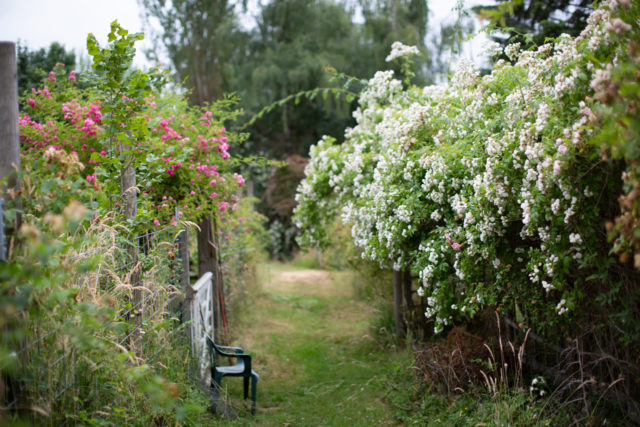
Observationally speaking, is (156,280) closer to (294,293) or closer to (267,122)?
(294,293)

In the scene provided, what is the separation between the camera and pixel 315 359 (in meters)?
6.07

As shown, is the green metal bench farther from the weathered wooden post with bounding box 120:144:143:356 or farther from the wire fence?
the weathered wooden post with bounding box 120:144:143:356

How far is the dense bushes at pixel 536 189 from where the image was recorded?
2.00 m

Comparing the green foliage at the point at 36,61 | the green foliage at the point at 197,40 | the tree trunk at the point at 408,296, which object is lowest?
the tree trunk at the point at 408,296

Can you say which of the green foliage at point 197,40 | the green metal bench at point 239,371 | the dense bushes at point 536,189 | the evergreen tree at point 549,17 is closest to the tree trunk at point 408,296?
the dense bushes at point 536,189

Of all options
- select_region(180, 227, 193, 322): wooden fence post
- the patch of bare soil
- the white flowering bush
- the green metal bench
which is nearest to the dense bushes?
the white flowering bush

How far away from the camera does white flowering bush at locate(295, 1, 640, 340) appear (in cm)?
197

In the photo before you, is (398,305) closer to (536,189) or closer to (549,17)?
(536,189)

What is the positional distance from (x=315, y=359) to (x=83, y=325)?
174 inches

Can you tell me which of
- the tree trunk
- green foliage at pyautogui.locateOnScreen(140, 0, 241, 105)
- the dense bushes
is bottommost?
the tree trunk

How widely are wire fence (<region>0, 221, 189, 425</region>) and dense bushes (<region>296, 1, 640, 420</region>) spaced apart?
1.86m

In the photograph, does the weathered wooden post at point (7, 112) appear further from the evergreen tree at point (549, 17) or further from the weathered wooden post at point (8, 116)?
the evergreen tree at point (549, 17)

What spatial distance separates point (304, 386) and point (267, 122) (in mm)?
13330

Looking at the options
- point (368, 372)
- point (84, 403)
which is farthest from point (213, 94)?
point (84, 403)
